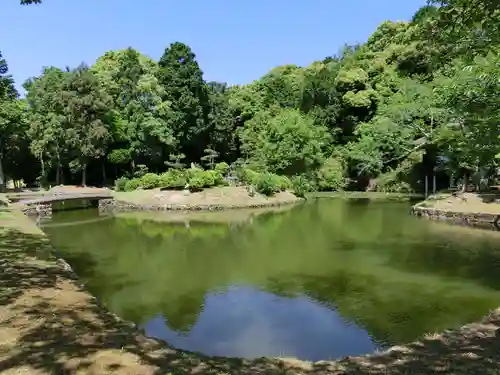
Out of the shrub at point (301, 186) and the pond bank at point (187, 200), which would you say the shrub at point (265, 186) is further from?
the shrub at point (301, 186)

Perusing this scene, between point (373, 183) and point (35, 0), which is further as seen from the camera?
point (373, 183)

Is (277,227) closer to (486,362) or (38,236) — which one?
(38,236)

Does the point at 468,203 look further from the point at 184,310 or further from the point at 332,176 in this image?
the point at 184,310

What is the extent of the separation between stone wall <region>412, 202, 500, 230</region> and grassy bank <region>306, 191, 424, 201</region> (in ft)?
29.0

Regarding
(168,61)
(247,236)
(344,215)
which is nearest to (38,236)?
(247,236)

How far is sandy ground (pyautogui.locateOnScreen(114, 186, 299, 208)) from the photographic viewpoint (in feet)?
94.9

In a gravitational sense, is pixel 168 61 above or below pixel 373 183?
above

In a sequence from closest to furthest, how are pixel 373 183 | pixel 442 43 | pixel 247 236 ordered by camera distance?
pixel 442 43 < pixel 247 236 < pixel 373 183

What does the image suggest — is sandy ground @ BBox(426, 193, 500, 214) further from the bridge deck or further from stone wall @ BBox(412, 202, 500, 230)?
the bridge deck

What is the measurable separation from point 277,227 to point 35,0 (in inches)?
611

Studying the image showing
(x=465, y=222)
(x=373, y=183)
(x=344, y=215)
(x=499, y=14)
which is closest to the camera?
(x=499, y=14)

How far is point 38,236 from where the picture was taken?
43.7 feet

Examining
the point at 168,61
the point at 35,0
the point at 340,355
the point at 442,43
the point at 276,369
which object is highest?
the point at 168,61

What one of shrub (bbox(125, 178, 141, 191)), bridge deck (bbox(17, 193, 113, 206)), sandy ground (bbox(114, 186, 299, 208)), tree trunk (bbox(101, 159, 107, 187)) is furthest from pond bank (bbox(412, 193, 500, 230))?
tree trunk (bbox(101, 159, 107, 187))
